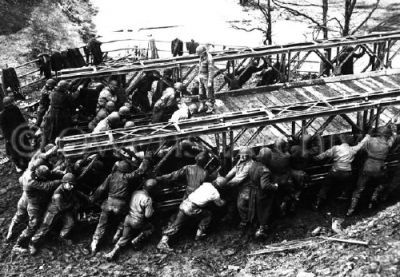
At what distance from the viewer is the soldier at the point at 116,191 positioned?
9328 millimetres

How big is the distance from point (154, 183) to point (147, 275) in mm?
1700

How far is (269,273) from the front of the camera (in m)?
8.11

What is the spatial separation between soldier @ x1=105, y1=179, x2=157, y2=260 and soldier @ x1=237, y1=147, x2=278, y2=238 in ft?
5.95

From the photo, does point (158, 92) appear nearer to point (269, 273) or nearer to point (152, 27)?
point (269, 273)

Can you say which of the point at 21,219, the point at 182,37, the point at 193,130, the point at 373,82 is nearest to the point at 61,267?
the point at 21,219

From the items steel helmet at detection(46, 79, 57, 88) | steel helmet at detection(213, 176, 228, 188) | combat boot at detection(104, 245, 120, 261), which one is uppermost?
steel helmet at detection(46, 79, 57, 88)

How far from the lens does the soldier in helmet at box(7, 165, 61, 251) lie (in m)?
9.33

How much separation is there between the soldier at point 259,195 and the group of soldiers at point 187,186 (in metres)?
0.02

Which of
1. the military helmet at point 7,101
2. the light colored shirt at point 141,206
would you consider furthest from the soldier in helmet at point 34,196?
the military helmet at point 7,101

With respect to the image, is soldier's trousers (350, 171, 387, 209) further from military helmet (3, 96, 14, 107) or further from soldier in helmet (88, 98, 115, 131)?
military helmet (3, 96, 14, 107)

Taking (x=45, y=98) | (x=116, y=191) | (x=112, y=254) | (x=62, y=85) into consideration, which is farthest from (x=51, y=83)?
(x=112, y=254)

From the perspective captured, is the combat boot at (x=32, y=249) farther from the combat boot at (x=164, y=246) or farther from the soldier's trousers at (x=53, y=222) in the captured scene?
the combat boot at (x=164, y=246)

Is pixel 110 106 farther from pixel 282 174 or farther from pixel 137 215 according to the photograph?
pixel 282 174

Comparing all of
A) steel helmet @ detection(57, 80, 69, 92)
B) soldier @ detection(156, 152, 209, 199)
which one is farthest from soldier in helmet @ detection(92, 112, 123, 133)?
soldier @ detection(156, 152, 209, 199)
